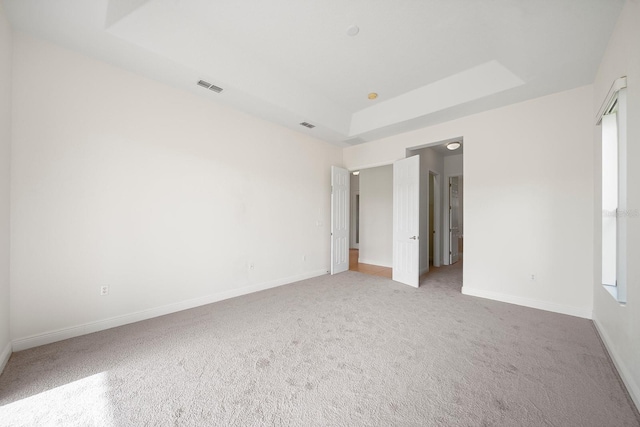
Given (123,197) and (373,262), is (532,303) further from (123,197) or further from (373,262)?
(123,197)

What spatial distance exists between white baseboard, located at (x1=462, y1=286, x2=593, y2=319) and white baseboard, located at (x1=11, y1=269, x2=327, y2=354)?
335cm

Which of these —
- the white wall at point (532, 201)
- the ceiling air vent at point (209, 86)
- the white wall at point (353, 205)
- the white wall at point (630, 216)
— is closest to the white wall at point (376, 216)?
the white wall at point (532, 201)

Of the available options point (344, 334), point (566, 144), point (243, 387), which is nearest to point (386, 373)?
point (344, 334)

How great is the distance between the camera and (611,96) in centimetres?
223

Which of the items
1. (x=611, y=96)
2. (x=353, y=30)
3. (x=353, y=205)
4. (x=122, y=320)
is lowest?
(x=122, y=320)

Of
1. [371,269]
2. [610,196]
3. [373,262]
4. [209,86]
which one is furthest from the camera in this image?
[373,262]

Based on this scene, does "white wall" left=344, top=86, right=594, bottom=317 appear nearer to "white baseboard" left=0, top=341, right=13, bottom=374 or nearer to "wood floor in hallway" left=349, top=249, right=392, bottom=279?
"wood floor in hallway" left=349, top=249, right=392, bottom=279

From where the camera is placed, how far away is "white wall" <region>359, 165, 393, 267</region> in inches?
245

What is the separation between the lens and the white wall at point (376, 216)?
20.4 feet

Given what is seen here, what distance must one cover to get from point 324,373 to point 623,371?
228 centimetres

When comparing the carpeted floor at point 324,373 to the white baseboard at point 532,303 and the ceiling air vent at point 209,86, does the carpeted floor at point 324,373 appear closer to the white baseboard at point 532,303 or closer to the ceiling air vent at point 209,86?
the white baseboard at point 532,303

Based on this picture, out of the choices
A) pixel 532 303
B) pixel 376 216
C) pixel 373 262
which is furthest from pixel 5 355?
pixel 376 216

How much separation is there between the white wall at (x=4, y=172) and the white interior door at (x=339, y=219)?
4.31m

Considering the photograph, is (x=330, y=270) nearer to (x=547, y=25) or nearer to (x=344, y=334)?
(x=344, y=334)
